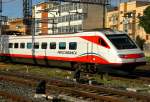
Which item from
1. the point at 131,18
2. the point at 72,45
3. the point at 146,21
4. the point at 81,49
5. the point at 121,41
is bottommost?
the point at 81,49

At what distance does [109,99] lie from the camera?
46.3 feet

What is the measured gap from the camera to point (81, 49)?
26281mm

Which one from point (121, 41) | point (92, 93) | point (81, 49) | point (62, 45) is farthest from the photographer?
point (62, 45)

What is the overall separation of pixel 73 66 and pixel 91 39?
301 centimetres

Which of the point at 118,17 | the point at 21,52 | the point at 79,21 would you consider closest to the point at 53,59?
the point at 21,52

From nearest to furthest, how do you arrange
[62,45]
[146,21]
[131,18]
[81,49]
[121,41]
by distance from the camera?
[121,41] → [81,49] → [62,45] → [146,21] → [131,18]

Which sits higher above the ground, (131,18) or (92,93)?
(131,18)

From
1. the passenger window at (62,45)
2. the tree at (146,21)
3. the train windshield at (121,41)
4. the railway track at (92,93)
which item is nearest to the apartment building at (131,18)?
the tree at (146,21)

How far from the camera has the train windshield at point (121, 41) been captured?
23750 mm

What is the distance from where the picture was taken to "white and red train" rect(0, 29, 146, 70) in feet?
76.7

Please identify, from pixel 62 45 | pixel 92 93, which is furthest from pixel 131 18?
pixel 92 93

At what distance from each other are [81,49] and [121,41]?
3.04 meters

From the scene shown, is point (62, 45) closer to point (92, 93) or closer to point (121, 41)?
point (121, 41)

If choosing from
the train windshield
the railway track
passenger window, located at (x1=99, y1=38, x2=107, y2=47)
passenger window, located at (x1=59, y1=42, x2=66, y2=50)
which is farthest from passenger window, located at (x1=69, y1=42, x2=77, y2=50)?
the railway track
